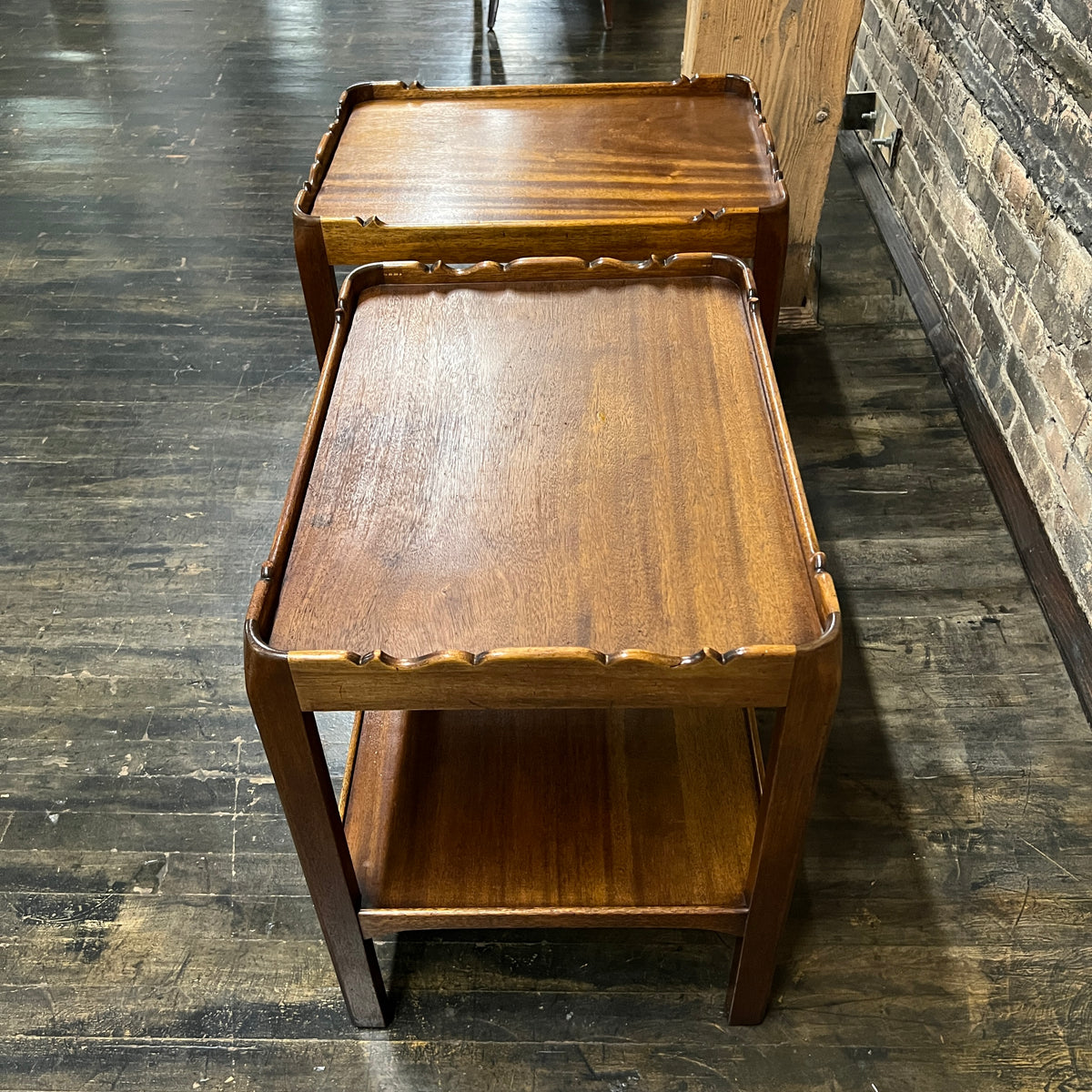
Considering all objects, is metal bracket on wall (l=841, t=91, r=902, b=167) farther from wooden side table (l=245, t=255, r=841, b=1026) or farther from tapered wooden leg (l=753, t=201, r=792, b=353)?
wooden side table (l=245, t=255, r=841, b=1026)

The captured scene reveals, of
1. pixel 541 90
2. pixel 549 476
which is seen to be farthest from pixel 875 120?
pixel 549 476

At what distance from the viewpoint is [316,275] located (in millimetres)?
1611

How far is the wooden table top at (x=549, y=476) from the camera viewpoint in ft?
3.28

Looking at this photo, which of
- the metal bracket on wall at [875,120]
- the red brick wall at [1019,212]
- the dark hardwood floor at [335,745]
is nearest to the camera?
the dark hardwood floor at [335,745]

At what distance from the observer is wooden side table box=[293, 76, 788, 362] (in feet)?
5.11

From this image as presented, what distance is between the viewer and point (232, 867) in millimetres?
1533

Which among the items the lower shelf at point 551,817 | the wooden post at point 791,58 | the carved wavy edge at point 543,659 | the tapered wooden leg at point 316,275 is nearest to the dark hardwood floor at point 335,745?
the lower shelf at point 551,817

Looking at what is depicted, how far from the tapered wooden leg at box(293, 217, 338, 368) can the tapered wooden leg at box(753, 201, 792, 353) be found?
0.63 meters

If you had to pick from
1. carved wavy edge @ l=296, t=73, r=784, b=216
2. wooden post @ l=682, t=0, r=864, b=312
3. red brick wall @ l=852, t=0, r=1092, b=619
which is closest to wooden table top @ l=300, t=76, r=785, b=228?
carved wavy edge @ l=296, t=73, r=784, b=216

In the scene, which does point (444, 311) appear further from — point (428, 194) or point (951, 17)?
point (951, 17)

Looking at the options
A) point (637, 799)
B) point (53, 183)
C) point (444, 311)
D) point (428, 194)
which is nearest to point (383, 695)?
point (637, 799)

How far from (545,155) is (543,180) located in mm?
92

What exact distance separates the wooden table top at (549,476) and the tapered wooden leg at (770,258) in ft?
0.55

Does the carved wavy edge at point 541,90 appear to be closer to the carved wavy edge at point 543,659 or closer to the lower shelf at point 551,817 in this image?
the lower shelf at point 551,817
